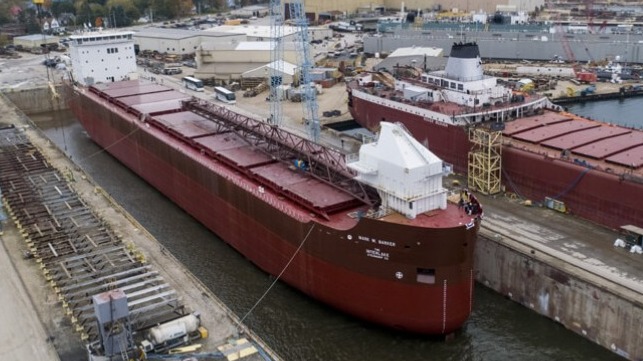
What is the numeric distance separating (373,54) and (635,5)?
98106 mm

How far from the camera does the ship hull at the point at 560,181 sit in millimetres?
24125

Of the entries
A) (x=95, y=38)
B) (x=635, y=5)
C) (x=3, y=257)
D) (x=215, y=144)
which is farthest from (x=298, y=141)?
(x=635, y=5)

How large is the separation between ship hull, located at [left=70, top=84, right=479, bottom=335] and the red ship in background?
777 cm

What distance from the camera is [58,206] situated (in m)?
28.6

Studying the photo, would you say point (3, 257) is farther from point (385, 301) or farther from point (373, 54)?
point (373, 54)

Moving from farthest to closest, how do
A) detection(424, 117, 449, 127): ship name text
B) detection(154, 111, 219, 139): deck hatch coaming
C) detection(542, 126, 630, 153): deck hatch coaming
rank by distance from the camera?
detection(154, 111, 219, 139): deck hatch coaming → detection(424, 117, 449, 127): ship name text → detection(542, 126, 630, 153): deck hatch coaming

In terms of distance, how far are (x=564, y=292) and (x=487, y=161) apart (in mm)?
9018

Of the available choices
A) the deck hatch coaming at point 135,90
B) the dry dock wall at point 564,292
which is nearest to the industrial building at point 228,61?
the deck hatch coaming at point 135,90

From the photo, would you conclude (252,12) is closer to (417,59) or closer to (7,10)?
(7,10)

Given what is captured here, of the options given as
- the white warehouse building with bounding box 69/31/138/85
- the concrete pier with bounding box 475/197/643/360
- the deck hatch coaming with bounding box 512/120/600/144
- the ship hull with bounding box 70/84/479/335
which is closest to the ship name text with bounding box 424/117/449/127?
the deck hatch coaming with bounding box 512/120/600/144

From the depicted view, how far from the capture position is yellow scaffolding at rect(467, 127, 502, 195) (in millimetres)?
28719

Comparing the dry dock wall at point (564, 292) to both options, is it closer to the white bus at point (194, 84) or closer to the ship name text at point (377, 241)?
the ship name text at point (377, 241)

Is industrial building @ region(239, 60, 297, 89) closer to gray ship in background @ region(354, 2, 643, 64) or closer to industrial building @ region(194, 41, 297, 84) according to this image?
industrial building @ region(194, 41, 297, 84)

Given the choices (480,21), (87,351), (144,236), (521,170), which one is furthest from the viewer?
(480,21)
